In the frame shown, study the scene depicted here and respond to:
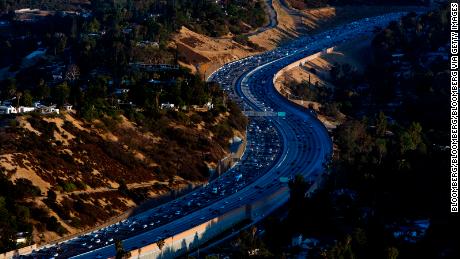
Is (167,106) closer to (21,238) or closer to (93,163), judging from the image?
(93,163)

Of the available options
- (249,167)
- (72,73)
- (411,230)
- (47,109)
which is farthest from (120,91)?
(411,230)

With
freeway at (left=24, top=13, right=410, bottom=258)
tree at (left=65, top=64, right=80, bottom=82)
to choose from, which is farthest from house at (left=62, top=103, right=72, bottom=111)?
tree at (left=65, top=64, right=80, bottom=82)

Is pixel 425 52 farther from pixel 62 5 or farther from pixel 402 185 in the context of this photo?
pixel 62 5

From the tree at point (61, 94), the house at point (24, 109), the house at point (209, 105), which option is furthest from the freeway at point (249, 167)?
the house at point (24, 109)

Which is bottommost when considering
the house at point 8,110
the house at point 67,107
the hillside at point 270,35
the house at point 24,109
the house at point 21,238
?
the hillside at point 270,35

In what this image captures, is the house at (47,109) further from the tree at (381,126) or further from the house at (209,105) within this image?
the tree at (381,126)

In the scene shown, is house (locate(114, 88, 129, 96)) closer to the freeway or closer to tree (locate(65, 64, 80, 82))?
tree (locate(65, 64, 80, 82))

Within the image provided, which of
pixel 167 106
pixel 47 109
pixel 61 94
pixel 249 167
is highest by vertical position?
pixel 61 94

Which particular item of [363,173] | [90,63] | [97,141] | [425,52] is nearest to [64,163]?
[97,141]
